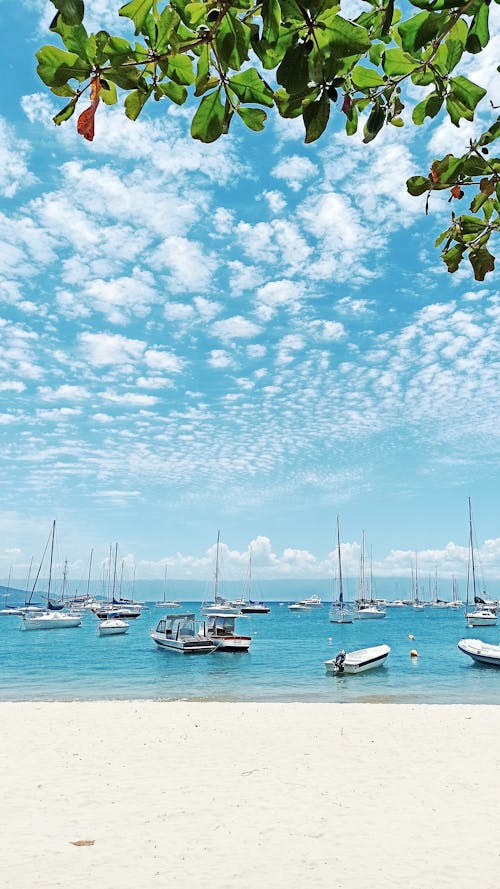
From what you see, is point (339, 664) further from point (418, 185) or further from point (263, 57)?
point (263, 57)

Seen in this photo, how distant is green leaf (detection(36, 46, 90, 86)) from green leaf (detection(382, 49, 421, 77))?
3.00 ft

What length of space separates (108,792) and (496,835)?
231 inches

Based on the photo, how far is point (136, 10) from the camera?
1312 mm

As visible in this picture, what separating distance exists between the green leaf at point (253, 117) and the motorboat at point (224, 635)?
3834 cm

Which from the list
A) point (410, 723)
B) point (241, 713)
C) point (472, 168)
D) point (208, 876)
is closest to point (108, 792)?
point (208, 876)

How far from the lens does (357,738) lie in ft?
45.0

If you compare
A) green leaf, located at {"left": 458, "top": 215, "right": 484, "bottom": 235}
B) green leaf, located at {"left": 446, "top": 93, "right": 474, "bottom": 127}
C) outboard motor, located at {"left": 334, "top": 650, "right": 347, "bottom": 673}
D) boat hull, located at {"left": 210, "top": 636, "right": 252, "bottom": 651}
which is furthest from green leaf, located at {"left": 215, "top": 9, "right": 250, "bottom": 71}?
boat hull, located at {"left": 210, "top": 636, "right": 252, "bottom": 651}

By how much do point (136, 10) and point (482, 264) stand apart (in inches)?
70.0

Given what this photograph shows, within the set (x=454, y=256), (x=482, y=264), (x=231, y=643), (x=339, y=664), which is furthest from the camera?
(x=231, y=643)

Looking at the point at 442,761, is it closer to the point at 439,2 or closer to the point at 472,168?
the point at 472,168

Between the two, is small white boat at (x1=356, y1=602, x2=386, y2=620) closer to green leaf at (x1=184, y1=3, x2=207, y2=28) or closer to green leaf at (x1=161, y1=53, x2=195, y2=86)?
green leaf at (x1=161, y1=53, x2=195, y2=86)

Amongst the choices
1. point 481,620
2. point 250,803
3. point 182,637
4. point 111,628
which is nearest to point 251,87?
point 250,803

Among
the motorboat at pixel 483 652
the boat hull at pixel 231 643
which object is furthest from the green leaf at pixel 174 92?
the boat hull at pixel 231 643

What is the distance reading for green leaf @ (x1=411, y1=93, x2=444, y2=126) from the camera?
187 cm
